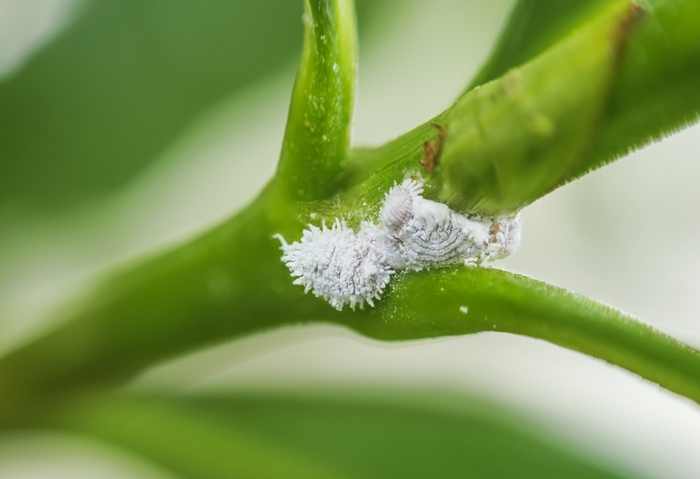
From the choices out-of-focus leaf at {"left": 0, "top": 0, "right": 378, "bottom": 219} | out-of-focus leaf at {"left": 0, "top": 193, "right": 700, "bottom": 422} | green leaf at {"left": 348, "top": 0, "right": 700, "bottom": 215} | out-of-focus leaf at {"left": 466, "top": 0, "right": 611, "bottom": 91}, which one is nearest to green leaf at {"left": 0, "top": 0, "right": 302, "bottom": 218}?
out-of-focus leaf at {"left": 0, "top": 0, "right": 378, "bottom": 219}

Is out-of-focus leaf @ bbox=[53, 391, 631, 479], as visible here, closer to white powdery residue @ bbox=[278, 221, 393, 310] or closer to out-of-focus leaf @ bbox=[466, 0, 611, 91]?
white powdery residue @ bbox=[278, 221, 393, 310]

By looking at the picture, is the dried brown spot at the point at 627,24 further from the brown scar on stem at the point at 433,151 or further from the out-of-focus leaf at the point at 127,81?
the out-of-focus leaf at the point at 127,81

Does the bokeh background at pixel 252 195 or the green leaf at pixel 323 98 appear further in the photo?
the bokeh background at pixel 252 195

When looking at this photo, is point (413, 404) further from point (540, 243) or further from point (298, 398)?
point (540, 243)

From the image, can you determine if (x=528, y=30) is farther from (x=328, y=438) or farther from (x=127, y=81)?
(x=127, y=81)

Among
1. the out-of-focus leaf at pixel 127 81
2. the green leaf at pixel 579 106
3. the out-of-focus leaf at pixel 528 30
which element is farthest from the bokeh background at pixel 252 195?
the green leaf at pixel 579 106

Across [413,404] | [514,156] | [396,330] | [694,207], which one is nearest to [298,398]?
[413,404]

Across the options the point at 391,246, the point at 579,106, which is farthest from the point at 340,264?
the point at 579,106
